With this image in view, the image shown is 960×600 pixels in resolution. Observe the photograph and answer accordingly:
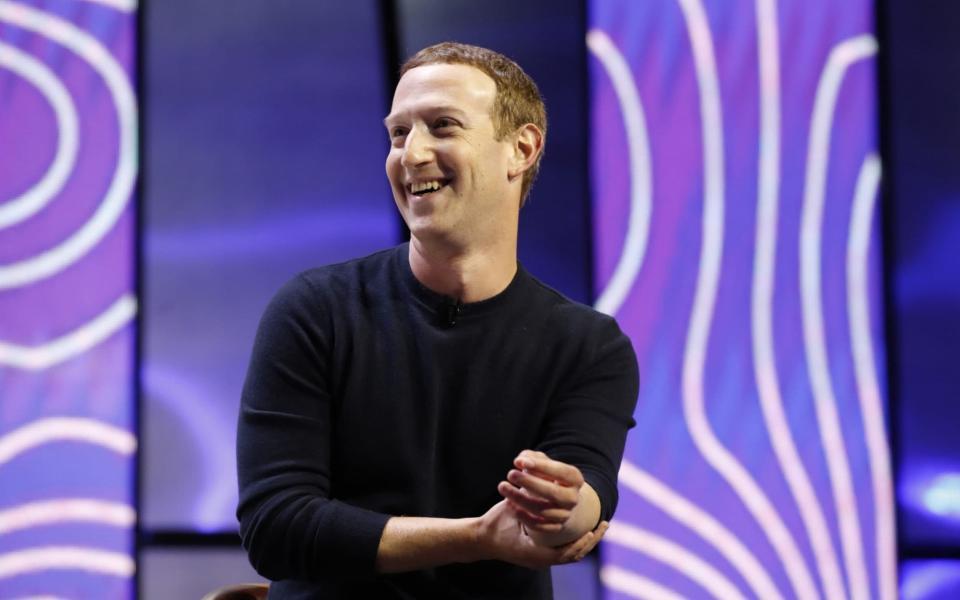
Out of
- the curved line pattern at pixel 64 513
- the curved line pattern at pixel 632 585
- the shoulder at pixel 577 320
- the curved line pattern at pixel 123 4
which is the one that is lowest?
the curved line pattern at pixel 632 585

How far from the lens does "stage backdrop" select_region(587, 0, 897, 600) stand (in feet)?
9.55

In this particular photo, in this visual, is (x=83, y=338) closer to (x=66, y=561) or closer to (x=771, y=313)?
(x=66, y=561)

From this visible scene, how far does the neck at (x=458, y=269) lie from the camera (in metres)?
1.68

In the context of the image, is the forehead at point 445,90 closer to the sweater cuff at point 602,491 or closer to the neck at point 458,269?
the neck at point 458,269

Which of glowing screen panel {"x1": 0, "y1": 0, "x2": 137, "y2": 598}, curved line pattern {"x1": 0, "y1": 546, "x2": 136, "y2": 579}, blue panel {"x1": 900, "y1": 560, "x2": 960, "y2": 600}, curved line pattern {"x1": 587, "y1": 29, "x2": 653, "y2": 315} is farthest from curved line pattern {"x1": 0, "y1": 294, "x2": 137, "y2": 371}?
blue panel {"x1": 900, "y1": 560, "x2": 960, "y2": 600}

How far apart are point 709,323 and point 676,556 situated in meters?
0.63

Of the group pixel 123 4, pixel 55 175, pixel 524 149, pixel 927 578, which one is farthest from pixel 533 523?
pixel 123 4

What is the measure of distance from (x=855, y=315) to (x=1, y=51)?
8.46ft

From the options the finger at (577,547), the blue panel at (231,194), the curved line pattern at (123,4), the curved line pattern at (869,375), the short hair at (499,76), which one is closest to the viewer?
the finger at (577,547)

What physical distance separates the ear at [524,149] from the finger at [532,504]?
1.83ft

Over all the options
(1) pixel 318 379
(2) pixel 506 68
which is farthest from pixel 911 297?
(1) pixel 318 379

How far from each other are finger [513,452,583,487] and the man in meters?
0.07

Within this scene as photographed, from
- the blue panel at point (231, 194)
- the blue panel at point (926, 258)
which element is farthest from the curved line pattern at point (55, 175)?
the blue panel at point (926, 258)

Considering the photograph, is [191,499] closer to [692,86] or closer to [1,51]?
[1,51]
